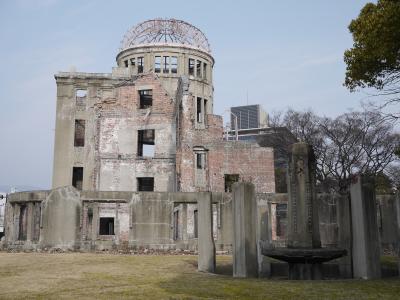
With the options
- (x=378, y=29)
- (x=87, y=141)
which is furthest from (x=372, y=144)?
(x=378, y=29)

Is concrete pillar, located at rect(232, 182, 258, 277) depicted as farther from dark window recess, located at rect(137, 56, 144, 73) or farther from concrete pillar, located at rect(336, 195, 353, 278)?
dark window recess, located at rect(137, 56, 144, 73)

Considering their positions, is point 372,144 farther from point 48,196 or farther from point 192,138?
point 48,196

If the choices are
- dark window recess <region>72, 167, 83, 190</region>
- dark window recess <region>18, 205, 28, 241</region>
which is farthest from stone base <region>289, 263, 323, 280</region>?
dark window recess <region>72, 167, 83, 190</region>

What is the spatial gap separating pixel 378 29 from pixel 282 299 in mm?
7265

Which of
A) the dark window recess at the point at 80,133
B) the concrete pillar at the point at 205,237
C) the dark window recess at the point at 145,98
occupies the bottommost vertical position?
the concrete pillar at the point at 205,237

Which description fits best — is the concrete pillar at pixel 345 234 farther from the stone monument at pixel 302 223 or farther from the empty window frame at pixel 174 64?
the empty window frame at pixel 174 64

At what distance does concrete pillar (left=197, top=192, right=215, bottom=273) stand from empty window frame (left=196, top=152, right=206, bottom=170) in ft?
50.1

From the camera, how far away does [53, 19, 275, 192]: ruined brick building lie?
26.9m

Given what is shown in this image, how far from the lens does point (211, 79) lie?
129 feet

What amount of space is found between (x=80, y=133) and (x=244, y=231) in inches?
998

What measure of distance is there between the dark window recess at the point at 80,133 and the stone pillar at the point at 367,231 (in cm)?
2615

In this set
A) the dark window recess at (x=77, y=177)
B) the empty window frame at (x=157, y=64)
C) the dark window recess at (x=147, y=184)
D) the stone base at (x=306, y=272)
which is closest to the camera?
the stone base at (x=306, y=272)

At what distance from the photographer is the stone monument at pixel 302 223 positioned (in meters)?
9.41

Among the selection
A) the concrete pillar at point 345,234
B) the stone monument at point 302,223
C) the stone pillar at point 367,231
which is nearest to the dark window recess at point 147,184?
the concrete pillar at point 345,234
